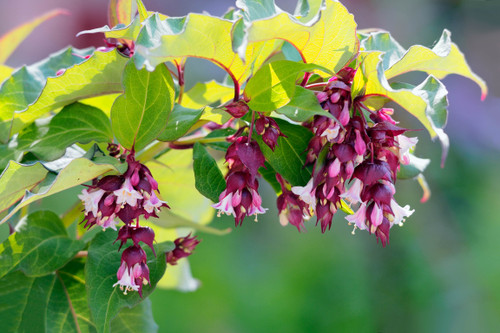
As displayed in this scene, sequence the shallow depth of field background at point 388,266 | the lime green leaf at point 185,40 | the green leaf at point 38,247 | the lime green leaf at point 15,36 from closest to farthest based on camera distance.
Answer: the lime green leaf at point 185,40
the green leaf at point 38,247
the lime green leaf at point 15,36
the shallow depth of field background at point 388,266

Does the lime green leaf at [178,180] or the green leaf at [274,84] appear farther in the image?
the lime green leaf at [178,180]

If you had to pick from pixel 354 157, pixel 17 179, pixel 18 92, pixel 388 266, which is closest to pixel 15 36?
pixel 18 92

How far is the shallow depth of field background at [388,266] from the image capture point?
164 centimetres

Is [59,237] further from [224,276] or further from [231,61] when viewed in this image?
[224,276]

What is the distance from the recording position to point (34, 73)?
420 millimetres

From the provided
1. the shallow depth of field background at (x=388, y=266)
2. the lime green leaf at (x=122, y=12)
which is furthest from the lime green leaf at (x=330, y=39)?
the shallow depth of field background at (x=388, y=266)

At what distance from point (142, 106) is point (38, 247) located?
14 centimetres

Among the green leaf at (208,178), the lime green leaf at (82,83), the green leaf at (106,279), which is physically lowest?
the green leaf at (106,279)

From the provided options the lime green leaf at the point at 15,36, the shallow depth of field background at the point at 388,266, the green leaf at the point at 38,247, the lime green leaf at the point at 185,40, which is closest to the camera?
the lime green leaf at the point at 185,40

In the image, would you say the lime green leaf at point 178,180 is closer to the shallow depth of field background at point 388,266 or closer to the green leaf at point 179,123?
the green leaf at point 179,123

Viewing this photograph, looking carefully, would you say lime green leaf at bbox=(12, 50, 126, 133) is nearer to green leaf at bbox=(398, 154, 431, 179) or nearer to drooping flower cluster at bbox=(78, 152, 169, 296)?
drooping flower cluster at bbox=(78, 152, 169, 296)

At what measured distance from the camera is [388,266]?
1.72 m

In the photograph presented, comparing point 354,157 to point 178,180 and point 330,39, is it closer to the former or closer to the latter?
point 330,39

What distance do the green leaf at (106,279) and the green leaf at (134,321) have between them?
8cm
